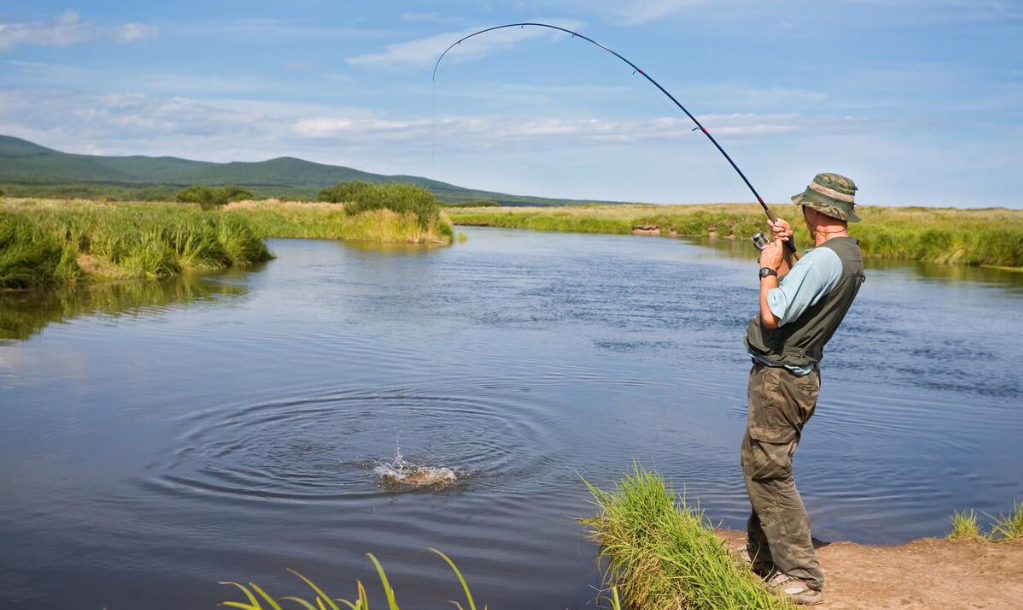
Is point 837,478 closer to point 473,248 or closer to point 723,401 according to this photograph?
point 723,401

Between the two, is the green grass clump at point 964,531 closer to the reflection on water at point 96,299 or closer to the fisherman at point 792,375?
the fisherman at point 792,375

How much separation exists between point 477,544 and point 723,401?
4.41 m

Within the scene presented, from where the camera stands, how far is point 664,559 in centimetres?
419

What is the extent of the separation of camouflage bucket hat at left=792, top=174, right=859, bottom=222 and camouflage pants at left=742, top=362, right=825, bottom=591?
0.69m

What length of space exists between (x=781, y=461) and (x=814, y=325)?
0.58m

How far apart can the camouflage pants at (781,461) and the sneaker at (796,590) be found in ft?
0.09

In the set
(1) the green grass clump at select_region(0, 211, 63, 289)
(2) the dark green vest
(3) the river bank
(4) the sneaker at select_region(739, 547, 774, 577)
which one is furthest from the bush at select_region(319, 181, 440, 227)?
(2) the dark green vest

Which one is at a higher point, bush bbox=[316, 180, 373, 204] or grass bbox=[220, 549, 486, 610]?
bush bbox=[316, 180, 373, 204]

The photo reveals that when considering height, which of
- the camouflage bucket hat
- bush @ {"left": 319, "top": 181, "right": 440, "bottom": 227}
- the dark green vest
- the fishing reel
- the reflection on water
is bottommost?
the reflection on water

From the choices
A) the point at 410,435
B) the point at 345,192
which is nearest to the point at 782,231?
the point at 410,435

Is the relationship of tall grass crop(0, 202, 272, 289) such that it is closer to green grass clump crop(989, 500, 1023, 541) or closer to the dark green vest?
the dark green vest

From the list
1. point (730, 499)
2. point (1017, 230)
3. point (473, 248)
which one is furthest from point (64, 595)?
point (1017, 230)

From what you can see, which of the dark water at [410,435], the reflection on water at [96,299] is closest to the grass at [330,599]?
the dark water at [410,435]

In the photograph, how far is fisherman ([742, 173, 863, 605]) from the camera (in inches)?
154
